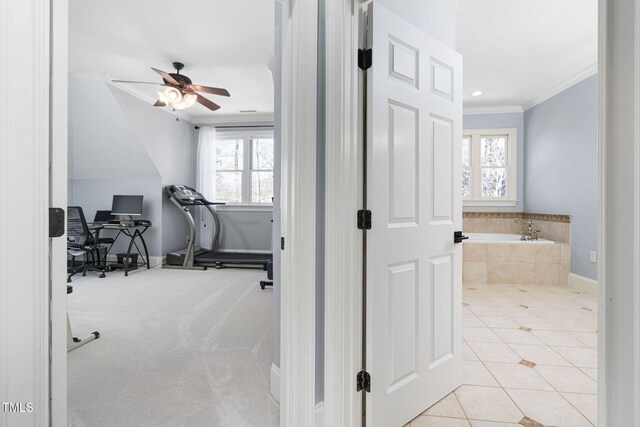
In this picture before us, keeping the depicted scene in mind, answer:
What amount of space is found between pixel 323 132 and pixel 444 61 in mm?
892

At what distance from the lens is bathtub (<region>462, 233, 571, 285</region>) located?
4062 millimetres

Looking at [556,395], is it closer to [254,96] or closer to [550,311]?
[550,311]

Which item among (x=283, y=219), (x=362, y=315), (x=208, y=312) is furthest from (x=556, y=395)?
(x=208, y=312)

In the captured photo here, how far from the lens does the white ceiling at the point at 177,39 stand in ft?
8.66

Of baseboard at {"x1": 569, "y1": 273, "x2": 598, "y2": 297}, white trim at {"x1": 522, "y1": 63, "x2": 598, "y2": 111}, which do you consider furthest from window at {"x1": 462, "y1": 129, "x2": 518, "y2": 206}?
baseboard at {"x1": 569, "y1": 273, "x2": 598, "y2": 297}

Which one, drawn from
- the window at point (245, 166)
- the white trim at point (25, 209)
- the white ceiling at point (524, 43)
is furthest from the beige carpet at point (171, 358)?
the white ceiling at point (524, 43)

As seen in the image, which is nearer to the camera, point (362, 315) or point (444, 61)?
point (362, 315)

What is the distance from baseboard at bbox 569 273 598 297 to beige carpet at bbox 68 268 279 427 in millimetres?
3781

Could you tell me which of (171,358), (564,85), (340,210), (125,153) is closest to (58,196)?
(340,210)

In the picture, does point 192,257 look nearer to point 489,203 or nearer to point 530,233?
point 489,203

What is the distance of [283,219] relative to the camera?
1.34m

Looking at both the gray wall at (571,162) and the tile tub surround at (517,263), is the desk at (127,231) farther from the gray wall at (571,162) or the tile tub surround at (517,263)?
the gray wall at (571,162)

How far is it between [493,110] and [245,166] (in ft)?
15.1

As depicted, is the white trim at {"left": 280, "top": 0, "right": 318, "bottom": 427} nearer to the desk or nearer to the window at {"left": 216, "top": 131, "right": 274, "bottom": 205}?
the desk
